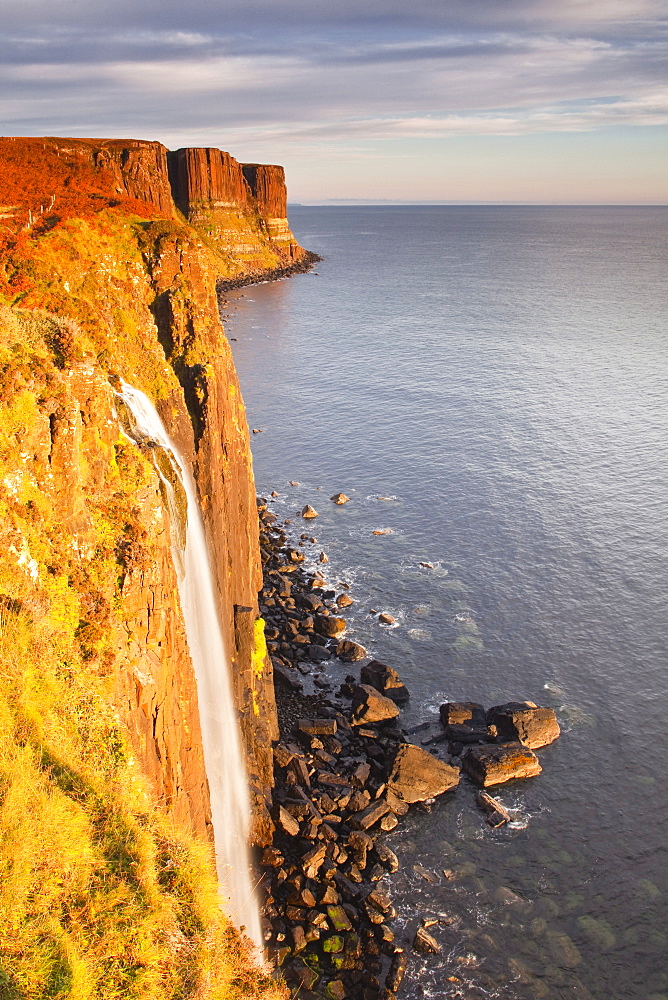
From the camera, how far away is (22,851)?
10.1m

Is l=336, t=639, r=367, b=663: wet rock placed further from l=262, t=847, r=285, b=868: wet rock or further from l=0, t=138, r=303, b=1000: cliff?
l=0, t=138, r=303, b=1000: cliff

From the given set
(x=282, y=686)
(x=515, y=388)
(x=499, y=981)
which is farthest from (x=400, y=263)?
(x=499, y=981)

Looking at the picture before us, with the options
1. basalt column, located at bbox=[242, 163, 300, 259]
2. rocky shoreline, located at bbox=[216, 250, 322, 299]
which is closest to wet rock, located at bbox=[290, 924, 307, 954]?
rocky shoreline, located at bbox=[216, 250, 322, 299]

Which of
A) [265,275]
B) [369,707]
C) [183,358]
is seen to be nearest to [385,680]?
[369,707]

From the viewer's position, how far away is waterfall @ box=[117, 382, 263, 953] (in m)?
17.3

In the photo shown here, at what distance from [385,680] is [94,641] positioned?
21.3 metres

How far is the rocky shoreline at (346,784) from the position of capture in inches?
795

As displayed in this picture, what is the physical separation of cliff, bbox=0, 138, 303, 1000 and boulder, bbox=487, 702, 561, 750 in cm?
1594

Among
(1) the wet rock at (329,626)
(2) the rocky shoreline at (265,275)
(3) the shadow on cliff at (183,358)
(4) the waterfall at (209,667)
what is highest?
(2) the rocky shoreline at (265,275)

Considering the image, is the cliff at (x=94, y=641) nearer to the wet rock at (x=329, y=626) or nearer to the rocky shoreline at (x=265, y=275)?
the wet rock at (x=329, y=626)

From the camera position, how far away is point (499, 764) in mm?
27875

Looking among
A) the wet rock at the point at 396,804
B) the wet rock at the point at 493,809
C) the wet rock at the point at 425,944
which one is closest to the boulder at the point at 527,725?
the wet rock at the point at 493,809

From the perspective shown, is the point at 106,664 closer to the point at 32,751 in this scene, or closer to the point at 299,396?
the point at 32,751

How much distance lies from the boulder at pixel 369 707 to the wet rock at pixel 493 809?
5.16 metres
